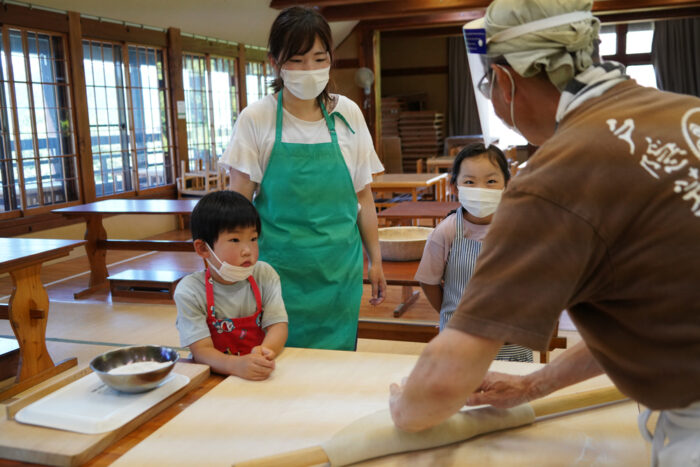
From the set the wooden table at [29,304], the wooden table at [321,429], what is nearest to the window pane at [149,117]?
the wooden table at [29,304]

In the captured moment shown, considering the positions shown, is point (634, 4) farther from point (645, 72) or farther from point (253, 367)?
point (253, 367)

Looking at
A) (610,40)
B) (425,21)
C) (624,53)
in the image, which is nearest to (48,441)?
(425,21)

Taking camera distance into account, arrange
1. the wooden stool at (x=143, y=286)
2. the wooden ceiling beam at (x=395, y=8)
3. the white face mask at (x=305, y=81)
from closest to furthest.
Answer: the white face mask at (x=305, y=81), the wooden stool at (x=143, y=286), the wooden ceiling beam at (x=395, y=8)

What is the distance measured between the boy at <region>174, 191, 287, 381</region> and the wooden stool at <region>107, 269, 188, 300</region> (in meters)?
3.11

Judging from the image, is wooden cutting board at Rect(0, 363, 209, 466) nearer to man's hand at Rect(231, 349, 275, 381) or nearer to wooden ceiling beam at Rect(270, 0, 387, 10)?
man's hand at Rect(231, 349, 275, 381)

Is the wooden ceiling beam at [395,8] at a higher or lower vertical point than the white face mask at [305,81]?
higher

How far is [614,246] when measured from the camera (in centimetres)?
76

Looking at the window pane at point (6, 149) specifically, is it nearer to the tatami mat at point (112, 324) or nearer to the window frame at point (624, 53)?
the tatami mat at point (112, 324)

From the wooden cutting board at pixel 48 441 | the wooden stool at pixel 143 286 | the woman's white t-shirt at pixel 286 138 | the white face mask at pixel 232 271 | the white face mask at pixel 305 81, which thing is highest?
the white face mask at pixel 305 81

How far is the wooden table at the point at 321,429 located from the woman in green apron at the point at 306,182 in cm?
58

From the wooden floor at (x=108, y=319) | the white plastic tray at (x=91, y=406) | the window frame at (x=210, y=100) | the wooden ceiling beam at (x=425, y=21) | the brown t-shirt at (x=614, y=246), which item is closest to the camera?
the brown t-shirt at (x=614, y=246)

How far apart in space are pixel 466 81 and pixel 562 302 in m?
12.9

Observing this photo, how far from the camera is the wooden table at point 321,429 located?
1.02 metres

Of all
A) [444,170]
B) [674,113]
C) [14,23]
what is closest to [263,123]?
[674,113]
